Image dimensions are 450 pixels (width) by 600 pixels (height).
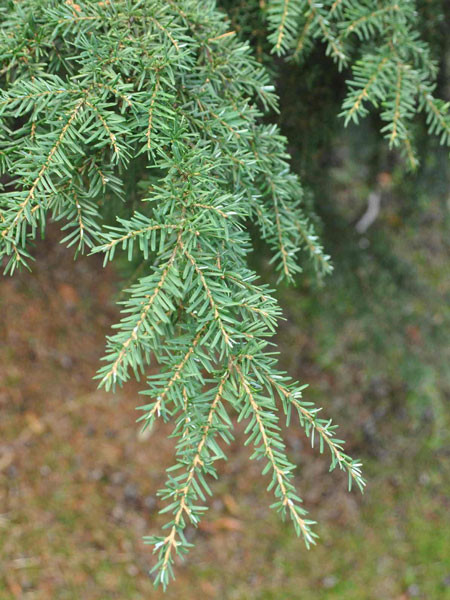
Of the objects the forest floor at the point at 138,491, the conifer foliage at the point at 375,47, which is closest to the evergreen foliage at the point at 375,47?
the conifer foliage at the point at 375,47

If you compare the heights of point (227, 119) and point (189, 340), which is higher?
point (227, 119)

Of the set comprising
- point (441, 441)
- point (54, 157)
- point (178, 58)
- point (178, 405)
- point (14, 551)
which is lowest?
point (14, 551)

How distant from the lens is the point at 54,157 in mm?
750

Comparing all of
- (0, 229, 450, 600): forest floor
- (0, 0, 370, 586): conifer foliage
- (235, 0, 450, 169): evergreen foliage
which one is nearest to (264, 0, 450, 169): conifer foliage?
(235, 0, 450, 169): evergreen foliage

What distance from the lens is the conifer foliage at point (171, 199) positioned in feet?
2.36

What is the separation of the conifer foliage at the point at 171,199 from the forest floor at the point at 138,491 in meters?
1.61

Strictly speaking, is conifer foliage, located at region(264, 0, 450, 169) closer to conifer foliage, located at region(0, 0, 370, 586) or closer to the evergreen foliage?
the evergreen foliage

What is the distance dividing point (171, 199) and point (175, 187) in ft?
0.07

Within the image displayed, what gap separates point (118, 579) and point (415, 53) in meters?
2.08

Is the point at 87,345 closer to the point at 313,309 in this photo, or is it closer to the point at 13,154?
the point at 313,309

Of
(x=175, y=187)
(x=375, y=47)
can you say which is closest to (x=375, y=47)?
(x=375, y=47)

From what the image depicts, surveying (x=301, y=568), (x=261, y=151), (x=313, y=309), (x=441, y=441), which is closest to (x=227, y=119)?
(x=261, y=151)

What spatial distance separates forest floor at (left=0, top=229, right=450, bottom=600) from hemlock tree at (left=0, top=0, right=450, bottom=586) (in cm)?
160

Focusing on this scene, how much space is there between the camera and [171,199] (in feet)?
2.46
